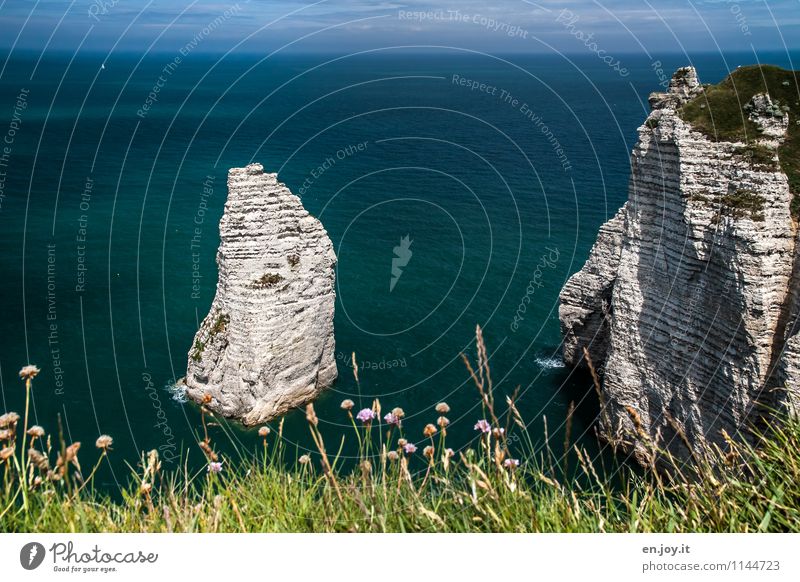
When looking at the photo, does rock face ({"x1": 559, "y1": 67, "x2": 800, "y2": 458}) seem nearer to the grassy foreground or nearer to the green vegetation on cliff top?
the green vegetation on cliff top

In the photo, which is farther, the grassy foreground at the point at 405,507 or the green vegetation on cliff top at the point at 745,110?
the green vegetation on cliff top at the point at 745,110

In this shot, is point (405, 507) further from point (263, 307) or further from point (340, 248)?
point (340, 248)

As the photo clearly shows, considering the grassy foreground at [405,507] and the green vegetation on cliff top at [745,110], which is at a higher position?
the green vegetation on cliff top at [745,110]

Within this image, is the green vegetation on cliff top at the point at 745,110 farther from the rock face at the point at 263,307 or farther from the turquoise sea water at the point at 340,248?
the rock face at the point at 263,307

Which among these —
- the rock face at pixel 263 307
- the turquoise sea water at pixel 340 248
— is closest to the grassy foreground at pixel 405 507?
the turquoise sea water at pixel 340 248

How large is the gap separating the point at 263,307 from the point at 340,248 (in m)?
21.0

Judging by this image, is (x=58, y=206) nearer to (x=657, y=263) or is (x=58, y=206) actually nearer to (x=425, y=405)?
(x=425, y=405)

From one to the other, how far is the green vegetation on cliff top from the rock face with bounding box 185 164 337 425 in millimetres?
15189

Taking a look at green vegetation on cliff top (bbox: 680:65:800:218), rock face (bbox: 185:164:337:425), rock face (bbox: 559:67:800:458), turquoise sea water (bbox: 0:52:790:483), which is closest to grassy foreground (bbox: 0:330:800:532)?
rock face (bbox: 559:67:800:458)

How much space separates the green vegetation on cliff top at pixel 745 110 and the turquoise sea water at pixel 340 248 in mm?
12258

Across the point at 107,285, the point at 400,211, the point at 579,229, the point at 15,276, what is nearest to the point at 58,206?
the point at 15,276

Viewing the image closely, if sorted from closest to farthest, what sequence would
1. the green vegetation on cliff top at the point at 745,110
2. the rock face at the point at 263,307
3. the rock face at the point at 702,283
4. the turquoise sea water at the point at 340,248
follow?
the rock face at the point at 702,283 → the green vegetation on cliff top at the point at 745,110 → the rock face at the point at 263,307 → the turquoise sea water at the point at 340,248

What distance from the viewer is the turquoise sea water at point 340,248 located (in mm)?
31609

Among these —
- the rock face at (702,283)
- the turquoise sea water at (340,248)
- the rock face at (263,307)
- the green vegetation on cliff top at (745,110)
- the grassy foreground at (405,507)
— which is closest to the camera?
the grassy foreground at (405,507)
